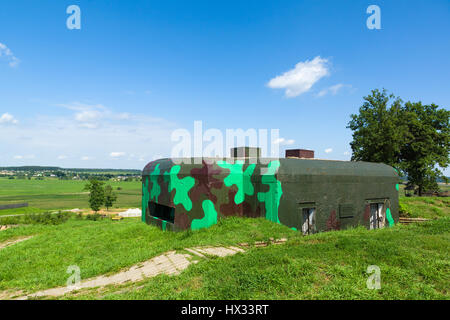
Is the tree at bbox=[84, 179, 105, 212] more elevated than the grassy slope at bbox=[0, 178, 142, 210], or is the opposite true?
the tree at bbox=[84, 179, 105, 212]

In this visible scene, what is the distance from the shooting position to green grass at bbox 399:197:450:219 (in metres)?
19.7

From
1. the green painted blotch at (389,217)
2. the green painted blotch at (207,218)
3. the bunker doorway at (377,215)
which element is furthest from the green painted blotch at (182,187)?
the green painted blotch at (389,217)

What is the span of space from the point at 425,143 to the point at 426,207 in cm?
990

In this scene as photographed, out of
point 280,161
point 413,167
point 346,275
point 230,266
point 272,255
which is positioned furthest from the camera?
point 413,167

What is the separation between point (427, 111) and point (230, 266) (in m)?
32.2

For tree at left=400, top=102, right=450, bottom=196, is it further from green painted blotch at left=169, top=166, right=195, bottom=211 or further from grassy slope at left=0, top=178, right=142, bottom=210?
grassy slope at left=0, top=178, right=142, bottom=210

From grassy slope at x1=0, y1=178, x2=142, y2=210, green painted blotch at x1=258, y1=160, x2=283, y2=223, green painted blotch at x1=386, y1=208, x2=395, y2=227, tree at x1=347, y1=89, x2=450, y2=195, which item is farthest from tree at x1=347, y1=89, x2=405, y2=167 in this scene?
grassy slope at x1=0, y1=178, x2=142, y2=210

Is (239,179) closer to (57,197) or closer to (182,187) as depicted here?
(182,187)

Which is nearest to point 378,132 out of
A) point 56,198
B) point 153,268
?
point 153,268

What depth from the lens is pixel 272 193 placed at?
1216 cm

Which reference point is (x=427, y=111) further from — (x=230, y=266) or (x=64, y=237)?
(x=64, y=237)

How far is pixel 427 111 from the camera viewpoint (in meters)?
29.4

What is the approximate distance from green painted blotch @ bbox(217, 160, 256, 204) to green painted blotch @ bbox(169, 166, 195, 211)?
1.67 meters
